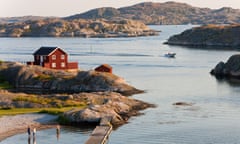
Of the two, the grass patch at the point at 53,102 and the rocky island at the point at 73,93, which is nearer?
the rocky island at the point at 73,93

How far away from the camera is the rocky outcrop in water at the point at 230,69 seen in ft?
349

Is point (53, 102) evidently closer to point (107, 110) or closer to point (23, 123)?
point (107, 110)

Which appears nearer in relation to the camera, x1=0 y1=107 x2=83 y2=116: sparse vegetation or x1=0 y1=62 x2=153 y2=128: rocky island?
x1=0 y1=62 x2=153 y2=128: rocky island

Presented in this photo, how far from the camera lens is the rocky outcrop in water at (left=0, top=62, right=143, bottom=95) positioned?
82.9 meters

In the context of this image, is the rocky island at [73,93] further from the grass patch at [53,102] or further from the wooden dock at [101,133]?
the wooden dock at [101,133]

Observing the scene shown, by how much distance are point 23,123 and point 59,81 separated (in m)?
31.4

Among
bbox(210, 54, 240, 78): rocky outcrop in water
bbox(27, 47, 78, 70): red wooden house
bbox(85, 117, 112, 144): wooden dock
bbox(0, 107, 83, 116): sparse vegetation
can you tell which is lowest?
bbox(210, 54, 240, 78): rocky outcrop in water

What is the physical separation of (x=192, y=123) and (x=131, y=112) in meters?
8.60

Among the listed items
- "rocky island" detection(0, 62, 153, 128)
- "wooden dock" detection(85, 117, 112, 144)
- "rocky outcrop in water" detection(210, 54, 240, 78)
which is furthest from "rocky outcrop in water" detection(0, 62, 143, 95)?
"rocky outcrop in water" detection(210, 54, 240, 78)

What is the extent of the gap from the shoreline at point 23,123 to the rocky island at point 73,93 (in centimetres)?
188

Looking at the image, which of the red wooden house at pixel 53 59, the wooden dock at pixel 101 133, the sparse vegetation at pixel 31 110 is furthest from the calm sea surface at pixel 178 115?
the red wooden house at pixel 53 59

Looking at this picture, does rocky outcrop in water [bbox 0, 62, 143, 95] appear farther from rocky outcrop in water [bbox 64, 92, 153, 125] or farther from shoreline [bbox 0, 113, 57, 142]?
shoreline [bbox 0, 113, 57, 142]

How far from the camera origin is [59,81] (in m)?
85.9

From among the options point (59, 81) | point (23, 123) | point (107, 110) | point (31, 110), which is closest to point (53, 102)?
point (31, 110)
